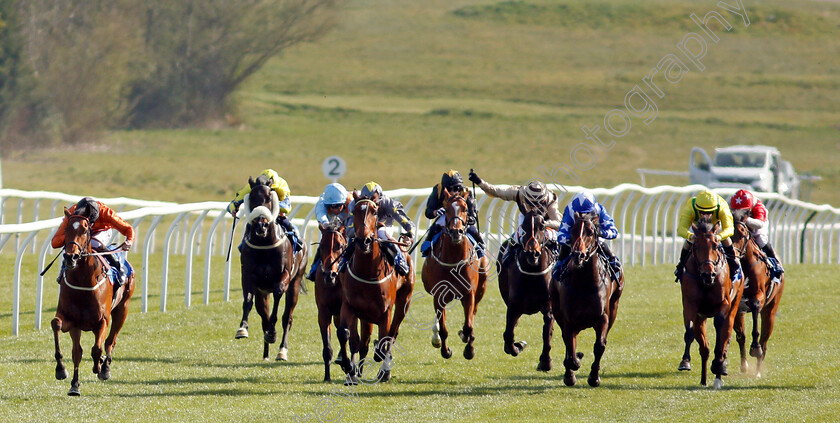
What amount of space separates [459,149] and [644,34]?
87.9 feet

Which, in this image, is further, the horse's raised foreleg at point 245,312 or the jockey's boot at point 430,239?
the horse's raised foreleg at point 245,312

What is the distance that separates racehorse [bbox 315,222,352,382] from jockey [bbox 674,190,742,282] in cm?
246

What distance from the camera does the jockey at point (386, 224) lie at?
8.76m

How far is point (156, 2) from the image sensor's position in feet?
160

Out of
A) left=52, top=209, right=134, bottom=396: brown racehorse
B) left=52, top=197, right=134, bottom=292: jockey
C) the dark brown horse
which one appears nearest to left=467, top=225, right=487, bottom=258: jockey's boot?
the dark brown horse

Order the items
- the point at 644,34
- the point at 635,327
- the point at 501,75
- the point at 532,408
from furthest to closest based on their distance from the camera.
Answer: the point at 644,34
the point at 501,75
the point at 635,327
the point at 532,408

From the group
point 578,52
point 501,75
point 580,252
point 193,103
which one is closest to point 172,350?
point 580,252

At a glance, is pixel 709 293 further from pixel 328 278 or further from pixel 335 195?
pixel 335 195

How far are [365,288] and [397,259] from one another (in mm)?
399

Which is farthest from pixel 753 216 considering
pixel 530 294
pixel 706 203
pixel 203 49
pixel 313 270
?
pixel 203 49

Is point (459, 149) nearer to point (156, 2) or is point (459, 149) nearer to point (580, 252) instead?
point (156, 2)

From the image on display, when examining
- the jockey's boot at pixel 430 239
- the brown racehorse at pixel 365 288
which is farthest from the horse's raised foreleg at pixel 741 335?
the brown racehorse at pixel 365 288

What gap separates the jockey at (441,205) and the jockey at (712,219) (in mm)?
1614

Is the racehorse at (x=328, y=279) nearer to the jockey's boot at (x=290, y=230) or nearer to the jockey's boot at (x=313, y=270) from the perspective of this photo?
the jockey's boot at (x=313, y=270)
